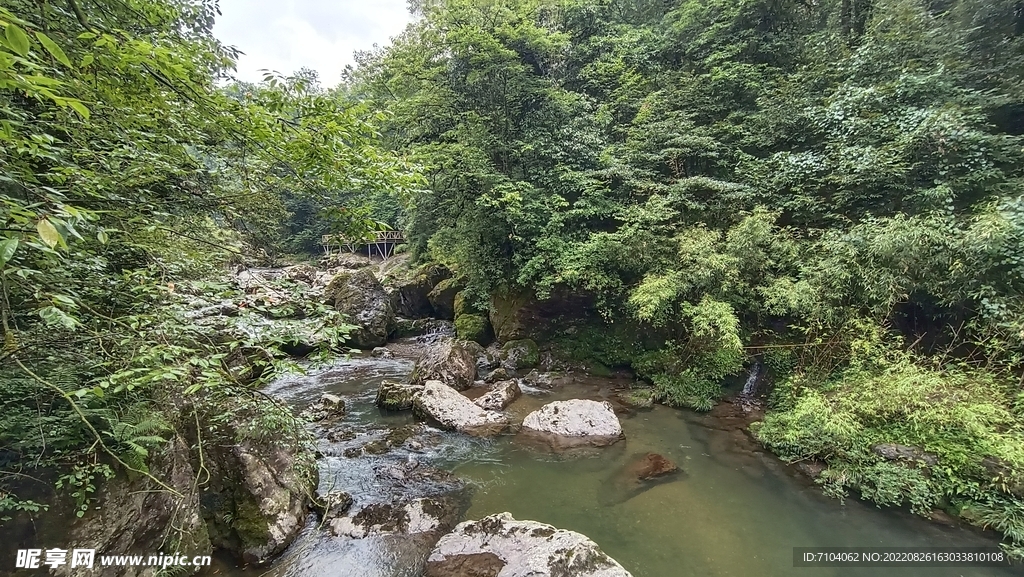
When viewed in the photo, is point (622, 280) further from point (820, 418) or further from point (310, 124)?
point (310, 124)

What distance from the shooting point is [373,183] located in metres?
3.50

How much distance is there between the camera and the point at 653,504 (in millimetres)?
6051

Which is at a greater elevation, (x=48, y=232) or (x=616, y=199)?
(x=616, y=199)

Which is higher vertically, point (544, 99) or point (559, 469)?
point (544, 99)

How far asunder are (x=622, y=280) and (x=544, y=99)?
20.1 ft

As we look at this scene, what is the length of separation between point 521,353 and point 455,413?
13.9 feet

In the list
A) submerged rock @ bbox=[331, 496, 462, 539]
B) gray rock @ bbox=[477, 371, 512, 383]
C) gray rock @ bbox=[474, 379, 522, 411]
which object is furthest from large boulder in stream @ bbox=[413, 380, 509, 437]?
submerged rock @ bbox=[331, 496, 462, 539]

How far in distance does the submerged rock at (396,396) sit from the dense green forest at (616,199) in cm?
436

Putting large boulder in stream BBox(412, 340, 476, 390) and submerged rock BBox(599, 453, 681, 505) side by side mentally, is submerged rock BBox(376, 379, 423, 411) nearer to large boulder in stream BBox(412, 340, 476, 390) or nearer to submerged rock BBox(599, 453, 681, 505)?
large boulder in stream BBox(412, 340, 476, 390)

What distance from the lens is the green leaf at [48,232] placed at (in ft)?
4.08

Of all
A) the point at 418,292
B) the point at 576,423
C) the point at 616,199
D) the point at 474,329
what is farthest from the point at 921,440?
the point at 418,292

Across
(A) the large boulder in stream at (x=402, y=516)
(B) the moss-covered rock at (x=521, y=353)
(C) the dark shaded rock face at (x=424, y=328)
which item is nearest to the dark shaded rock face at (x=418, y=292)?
(C) the dark shaded rock face at (x=424, y=328)

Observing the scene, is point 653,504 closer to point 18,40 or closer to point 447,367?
point 447,367

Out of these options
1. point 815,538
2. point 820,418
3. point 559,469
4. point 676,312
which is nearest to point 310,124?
point 559,469
